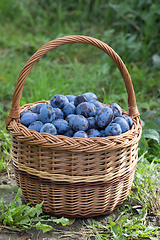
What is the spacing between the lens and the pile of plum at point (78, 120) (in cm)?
133

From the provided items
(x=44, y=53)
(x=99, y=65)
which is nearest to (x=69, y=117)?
(x=44, y=53)

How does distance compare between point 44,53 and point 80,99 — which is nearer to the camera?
point 44,53

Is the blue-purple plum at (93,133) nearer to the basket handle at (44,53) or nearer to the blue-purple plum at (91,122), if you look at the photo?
the blue-purple plum at (91,122)

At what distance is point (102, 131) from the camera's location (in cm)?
139

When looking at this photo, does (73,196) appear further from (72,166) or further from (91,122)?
(91,122)

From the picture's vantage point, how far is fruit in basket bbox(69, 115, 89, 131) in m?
1.33

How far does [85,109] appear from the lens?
143 centimetres

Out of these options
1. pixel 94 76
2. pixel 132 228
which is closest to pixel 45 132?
pixel 132 228

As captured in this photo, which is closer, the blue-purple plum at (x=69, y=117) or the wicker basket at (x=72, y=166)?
the wicker basket at (x=72, y=166)

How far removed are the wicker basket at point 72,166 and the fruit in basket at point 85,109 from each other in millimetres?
232

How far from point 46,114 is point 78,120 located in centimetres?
17

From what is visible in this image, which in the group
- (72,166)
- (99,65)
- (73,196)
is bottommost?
(99,65)

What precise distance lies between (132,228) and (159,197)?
0.33 m

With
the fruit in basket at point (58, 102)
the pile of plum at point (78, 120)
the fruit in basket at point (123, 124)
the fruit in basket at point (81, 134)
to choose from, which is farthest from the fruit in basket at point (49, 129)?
the fruit in basket at point (123, 124)
